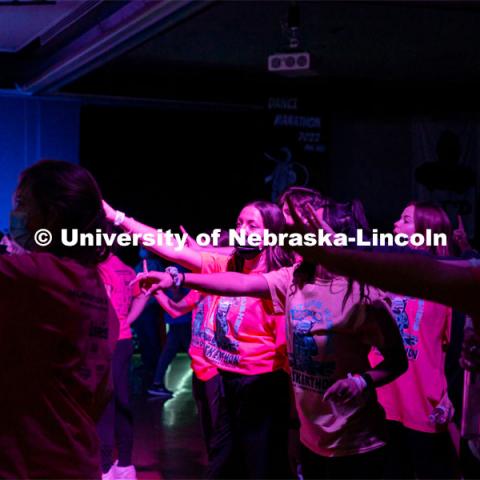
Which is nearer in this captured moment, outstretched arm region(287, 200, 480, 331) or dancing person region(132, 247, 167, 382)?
outstretched arm region(287, 200, 480, 331)

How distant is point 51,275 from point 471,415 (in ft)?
3.31

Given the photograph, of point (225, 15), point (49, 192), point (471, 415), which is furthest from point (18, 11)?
point (471, 415)

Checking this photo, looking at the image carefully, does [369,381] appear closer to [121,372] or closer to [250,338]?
[250,338]

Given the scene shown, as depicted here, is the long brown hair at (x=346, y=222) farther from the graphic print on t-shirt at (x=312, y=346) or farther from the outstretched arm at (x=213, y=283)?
the outstretched arm at (x=213, y=283)

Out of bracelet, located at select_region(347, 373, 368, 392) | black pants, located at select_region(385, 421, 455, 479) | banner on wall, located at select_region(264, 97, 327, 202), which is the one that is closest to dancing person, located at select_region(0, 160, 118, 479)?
bracelet, located at select_region(347, 373, 368, 392)

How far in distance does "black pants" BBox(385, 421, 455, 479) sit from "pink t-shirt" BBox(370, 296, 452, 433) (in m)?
0.04

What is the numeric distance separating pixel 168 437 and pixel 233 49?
466 cm

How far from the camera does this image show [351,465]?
2701 millimetres

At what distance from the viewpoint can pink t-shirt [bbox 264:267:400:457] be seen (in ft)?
8.89

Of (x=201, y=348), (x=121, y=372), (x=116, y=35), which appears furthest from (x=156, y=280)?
(x=116, y=35)

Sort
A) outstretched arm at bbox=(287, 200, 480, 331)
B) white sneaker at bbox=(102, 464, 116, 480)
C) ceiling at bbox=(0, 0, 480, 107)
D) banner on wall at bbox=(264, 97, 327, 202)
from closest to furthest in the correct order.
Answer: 1. outstretched arm at bbox=(287, 200, 480, 331)
2. white sneaker at bbox=(102, 464, 116, 480)
3. ceiling at bbox=(0, 0, 480, 107)
4. banner on wall at bbox=(264, 97, 327, 202)

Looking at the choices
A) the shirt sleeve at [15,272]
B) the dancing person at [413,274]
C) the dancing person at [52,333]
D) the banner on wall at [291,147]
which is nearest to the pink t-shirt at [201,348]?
the dancing person at [52,333]

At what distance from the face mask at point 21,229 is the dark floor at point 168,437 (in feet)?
11.1

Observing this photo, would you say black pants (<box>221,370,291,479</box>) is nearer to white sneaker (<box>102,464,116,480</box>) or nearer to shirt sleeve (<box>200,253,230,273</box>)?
shirt sleeve (<box>200,253,230,273</box>)
